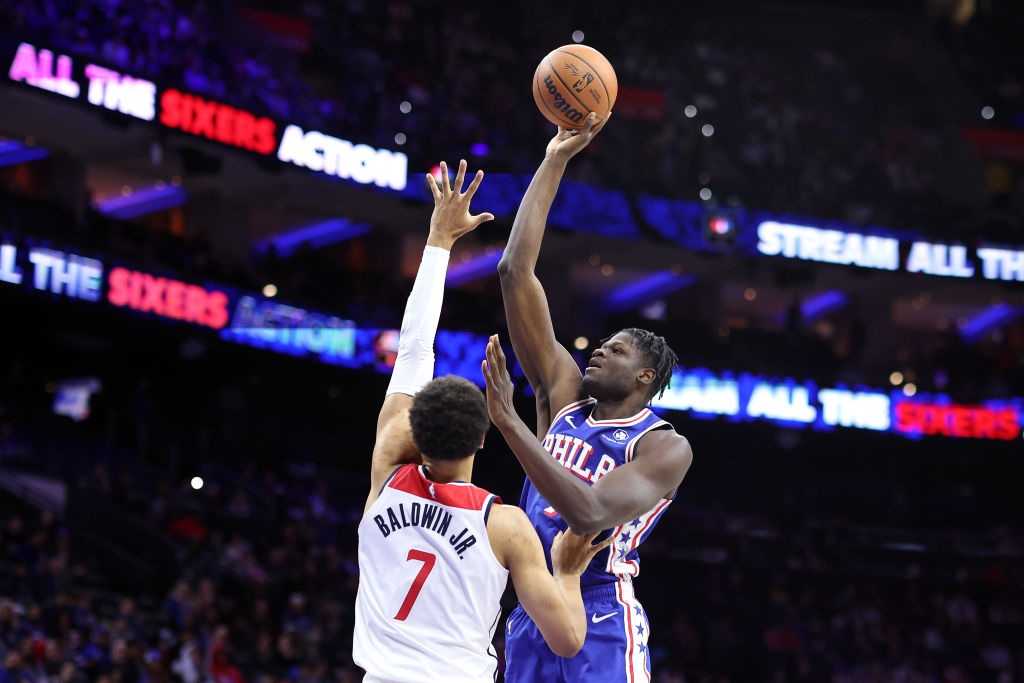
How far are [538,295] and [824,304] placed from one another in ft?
76.1

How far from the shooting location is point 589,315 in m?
25.1

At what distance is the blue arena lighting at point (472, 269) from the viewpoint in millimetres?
24500

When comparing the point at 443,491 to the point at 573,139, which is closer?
the point at 443,491

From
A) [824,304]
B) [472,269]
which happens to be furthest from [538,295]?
[824,304]

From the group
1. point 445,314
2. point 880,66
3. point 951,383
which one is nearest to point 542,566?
point 445,314

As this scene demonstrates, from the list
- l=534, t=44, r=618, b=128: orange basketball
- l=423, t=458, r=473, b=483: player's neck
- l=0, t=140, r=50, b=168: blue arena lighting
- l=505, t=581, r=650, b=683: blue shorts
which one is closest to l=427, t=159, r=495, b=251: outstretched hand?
l=423, t=458, r=473, b=483: player's neck

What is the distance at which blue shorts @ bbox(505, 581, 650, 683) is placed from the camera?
395 centimetres

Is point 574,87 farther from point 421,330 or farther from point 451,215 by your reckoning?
point 421,330

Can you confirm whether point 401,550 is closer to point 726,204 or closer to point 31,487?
point 31,487

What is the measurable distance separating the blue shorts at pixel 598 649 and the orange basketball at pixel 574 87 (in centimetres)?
192

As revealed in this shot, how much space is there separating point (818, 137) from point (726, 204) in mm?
4986

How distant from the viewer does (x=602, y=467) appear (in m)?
4.07

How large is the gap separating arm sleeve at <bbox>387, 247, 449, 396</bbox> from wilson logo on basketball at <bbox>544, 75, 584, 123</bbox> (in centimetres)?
133

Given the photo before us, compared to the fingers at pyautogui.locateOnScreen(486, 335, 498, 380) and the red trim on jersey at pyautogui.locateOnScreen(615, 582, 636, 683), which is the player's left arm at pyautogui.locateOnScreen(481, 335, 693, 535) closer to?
the fingers at pyautogui.locateOnScreen(486, 335, 498, 380)
